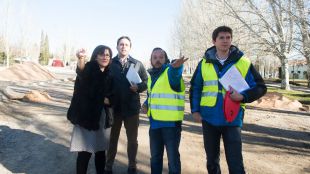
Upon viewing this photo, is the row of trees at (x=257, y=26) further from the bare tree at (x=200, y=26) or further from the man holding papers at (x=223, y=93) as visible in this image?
the man holding papers at (x=223, y=93)

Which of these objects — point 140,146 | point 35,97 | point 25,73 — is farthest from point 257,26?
point 25,73

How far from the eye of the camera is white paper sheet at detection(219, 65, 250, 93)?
12.4 ft

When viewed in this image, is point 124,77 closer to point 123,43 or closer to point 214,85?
point 123,43

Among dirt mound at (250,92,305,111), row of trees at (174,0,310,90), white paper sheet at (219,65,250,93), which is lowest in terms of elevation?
dirt mound at (250,92,305,111)

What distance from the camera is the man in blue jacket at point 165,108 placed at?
165 inches

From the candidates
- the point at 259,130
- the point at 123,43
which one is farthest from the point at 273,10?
the point at 123,43

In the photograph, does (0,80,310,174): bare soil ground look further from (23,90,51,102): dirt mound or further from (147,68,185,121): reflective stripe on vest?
(23,90,51,102): dirt mound

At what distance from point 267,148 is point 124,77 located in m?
3.63

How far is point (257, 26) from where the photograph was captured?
72.6ft

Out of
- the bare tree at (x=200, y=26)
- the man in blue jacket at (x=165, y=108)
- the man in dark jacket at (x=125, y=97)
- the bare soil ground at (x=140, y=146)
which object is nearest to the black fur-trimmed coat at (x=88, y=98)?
the man in dark jacket at (x=125, y=97)

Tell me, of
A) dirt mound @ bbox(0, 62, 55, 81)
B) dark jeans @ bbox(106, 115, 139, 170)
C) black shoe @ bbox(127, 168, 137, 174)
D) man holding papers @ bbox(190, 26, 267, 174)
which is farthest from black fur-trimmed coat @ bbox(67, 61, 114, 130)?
dirt mound @ bbox(0, 62, 55, 81)

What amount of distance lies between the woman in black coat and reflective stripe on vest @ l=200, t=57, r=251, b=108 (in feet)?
4.35

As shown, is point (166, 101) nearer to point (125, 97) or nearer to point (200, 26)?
point (125, 97)

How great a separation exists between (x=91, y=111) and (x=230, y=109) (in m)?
1.71
